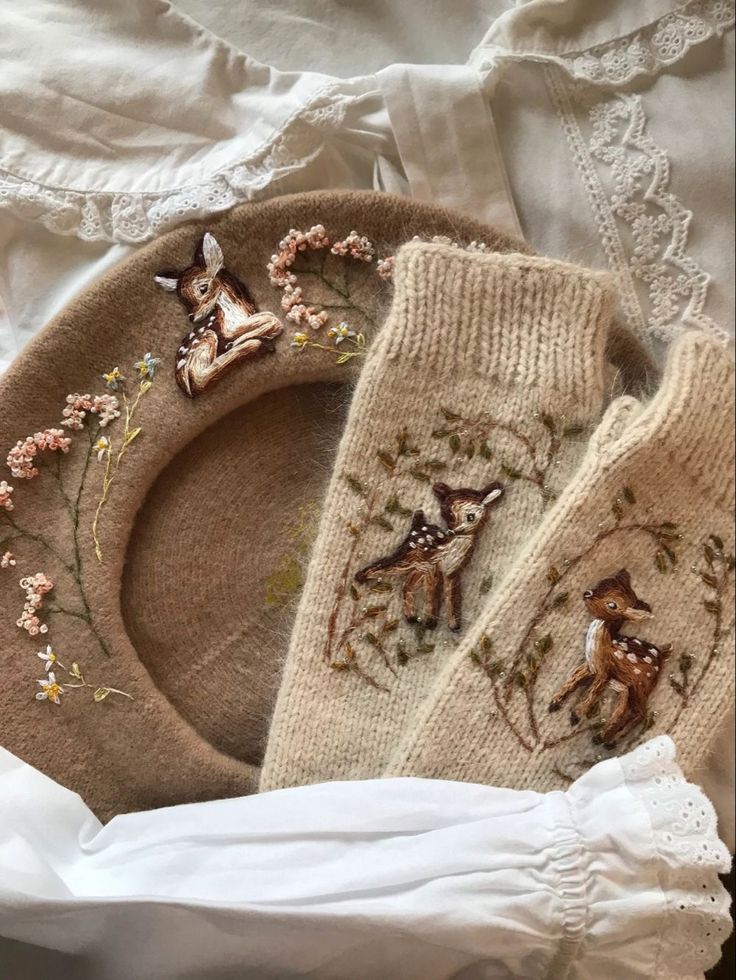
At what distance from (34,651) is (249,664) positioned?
0.66 ft

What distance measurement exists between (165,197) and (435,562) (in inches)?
17.6

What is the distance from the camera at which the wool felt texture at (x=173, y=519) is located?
0.77 metres

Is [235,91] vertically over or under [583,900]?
over

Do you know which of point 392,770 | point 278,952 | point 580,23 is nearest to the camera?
point 278,952

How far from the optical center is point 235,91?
2.75 feet

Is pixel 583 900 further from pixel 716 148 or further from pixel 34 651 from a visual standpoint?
pixel 716 148

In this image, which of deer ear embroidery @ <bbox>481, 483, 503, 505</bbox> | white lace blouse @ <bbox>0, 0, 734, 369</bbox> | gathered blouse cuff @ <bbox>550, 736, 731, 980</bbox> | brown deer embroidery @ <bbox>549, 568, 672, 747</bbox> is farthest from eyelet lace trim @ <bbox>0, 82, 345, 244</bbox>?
gathered blouse cuff @ <bbox>550, 736, 731, 980</bbox>

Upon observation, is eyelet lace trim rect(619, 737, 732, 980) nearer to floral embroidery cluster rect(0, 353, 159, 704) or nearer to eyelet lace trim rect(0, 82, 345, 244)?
floral embroidery cluster rect(0, 353, 159, 704)

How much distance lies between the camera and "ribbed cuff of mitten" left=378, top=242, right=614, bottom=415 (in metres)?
0.77

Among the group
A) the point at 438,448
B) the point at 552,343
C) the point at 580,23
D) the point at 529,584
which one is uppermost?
the point at 580,23

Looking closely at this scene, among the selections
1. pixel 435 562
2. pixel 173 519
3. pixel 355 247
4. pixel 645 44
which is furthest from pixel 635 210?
pixel 173 519

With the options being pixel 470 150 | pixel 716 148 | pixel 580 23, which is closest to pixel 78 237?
pixel 470 150

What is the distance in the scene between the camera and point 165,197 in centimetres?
81

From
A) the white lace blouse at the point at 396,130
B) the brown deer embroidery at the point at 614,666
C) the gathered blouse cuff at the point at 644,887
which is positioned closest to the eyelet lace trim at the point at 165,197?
the white lace blouse at the point at 396,130
